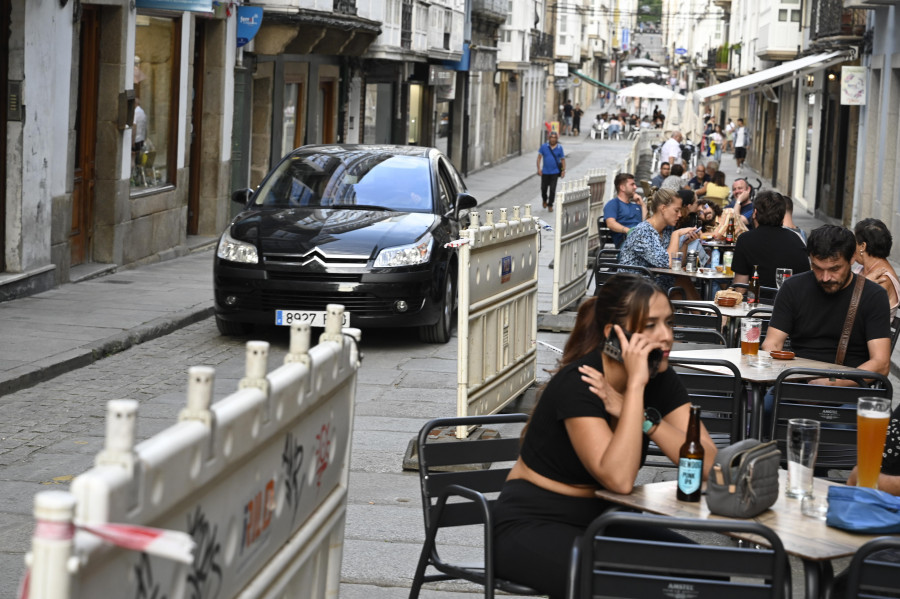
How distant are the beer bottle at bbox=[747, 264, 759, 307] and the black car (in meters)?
2.89

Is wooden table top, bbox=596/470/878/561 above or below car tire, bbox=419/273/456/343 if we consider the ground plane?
above

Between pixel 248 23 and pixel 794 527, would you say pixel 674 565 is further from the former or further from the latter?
pixel 248 23

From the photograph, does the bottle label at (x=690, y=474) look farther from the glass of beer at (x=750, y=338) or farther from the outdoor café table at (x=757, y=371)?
the glass of beer at (x=750, y=338)

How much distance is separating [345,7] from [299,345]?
24141 millimetres

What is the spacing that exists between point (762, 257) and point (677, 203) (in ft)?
4.37

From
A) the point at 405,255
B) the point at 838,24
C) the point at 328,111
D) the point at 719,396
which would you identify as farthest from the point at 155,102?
the point at 838,24

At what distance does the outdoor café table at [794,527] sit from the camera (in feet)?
13.2

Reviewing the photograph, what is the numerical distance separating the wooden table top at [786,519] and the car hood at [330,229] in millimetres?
7605

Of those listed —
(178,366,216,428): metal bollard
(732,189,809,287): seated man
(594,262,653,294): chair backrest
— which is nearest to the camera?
Answer: (178,366,216,428): metal bollard

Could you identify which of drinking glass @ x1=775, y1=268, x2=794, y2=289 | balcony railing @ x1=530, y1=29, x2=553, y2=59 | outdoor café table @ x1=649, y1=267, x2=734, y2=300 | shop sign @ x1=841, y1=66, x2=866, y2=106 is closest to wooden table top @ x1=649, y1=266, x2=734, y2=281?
outdoor café table @ x1=649, y1=267, x2=734, y2=300

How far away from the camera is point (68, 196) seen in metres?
15.6

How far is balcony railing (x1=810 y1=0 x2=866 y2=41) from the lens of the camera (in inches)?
1156

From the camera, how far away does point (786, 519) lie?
4.35 metres

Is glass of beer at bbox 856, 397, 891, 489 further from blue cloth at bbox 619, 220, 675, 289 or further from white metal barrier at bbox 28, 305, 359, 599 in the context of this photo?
blue cloth at bbox 619, 220, 675, 289
